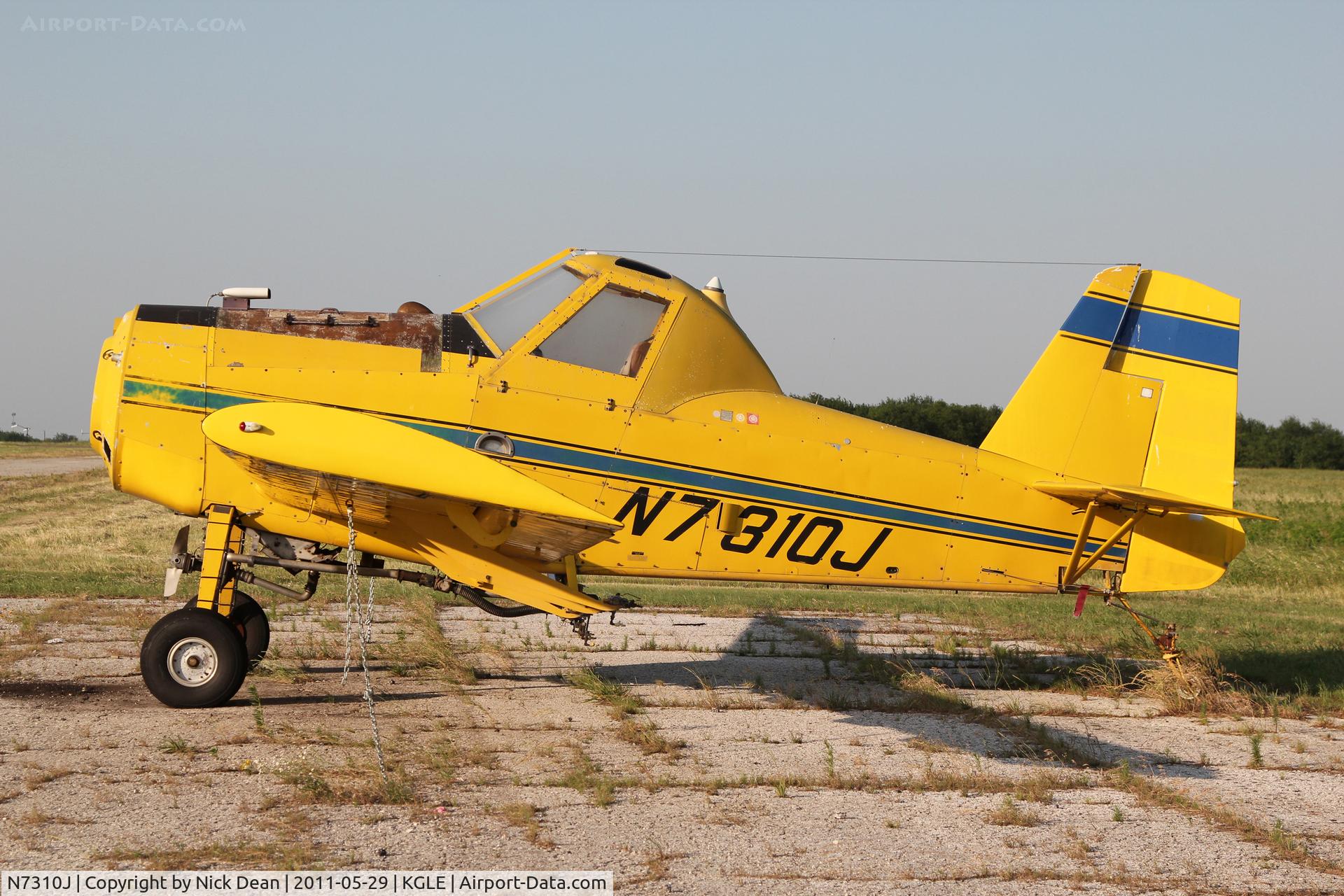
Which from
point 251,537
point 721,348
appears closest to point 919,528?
point 721,348

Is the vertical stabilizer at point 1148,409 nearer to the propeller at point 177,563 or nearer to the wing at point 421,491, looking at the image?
the wing at point 421,491

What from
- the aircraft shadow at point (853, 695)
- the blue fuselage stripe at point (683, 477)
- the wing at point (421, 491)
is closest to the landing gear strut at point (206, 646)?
the wing at point (421, 491)

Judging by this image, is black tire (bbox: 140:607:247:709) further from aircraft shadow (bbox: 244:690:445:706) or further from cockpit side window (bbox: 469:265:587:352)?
cockpit side window (bbox: 469:265:587:352)

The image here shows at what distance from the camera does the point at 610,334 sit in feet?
26.6

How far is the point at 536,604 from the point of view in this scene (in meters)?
7.77

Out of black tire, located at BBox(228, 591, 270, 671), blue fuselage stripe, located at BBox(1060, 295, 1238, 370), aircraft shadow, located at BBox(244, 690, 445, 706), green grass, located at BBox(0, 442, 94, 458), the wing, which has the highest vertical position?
blue fuselage stripe, located at BBox(1060, 295, 1238, 370)

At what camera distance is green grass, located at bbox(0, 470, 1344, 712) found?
482 inches

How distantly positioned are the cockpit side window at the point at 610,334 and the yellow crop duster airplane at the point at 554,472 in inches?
0.7

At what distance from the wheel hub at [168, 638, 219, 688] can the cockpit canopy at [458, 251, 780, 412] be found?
9.22 ft

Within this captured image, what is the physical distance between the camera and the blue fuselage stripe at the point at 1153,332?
9547mm

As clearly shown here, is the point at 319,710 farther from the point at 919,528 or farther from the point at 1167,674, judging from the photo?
the point at 1167,674

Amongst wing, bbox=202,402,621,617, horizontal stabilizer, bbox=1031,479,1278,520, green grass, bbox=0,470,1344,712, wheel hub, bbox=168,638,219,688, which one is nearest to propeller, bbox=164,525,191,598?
wheel hub, bbox=168,638,219,688

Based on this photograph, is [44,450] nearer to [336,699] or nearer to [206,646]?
[336,699]

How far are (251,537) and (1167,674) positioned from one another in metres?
7.64
